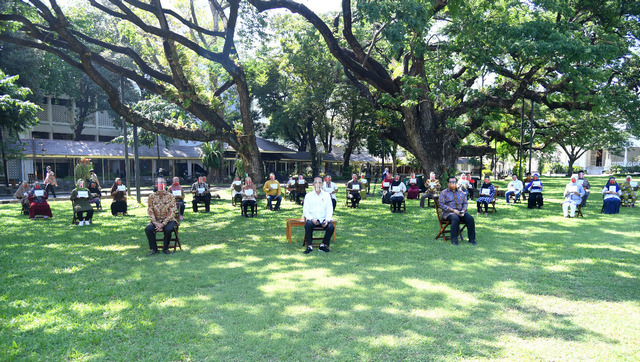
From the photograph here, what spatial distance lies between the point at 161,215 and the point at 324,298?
460 cm

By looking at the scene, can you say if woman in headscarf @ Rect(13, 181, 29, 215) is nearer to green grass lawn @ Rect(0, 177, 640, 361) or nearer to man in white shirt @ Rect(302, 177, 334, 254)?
green grass lawn @ Rect(0, 177, 640, 361)

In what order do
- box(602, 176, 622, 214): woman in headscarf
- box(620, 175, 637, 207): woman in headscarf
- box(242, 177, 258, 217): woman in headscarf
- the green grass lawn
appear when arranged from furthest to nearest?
box(620, 175, 637, 207): woman in headscarf < box(602, 176, 622, 214): woman in headscarf < box(242, 177, 258, 217): woman in headscarf < the green grass lawn

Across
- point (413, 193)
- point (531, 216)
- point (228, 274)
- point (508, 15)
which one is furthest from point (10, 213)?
point (508, 15)

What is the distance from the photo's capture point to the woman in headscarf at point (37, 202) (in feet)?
42.8

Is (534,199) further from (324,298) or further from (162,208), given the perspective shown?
(162,208)

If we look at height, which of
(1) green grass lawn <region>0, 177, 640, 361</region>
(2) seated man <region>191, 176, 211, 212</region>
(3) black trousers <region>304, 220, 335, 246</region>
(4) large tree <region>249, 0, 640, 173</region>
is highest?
(4) large tree <region>249, 0, 640, 173</region>

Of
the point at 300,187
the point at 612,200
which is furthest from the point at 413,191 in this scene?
the point at 612,200

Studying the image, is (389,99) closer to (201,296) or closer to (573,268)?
(573,268)

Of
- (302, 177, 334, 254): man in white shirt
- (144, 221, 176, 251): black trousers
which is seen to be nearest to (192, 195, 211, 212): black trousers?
(144, 221, 176, 251): black trousers

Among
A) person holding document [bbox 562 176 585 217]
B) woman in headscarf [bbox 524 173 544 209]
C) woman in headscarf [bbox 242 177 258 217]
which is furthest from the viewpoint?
woman in headscarf [bbox 524 173 544 209]

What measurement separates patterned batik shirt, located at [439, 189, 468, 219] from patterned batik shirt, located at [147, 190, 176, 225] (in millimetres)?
6106

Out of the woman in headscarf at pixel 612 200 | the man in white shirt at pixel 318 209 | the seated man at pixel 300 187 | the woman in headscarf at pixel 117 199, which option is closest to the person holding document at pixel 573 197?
the woman in headscarf at pixel 612 200

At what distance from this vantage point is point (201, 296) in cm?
537

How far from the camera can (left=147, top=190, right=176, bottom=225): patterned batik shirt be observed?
8.09 m
